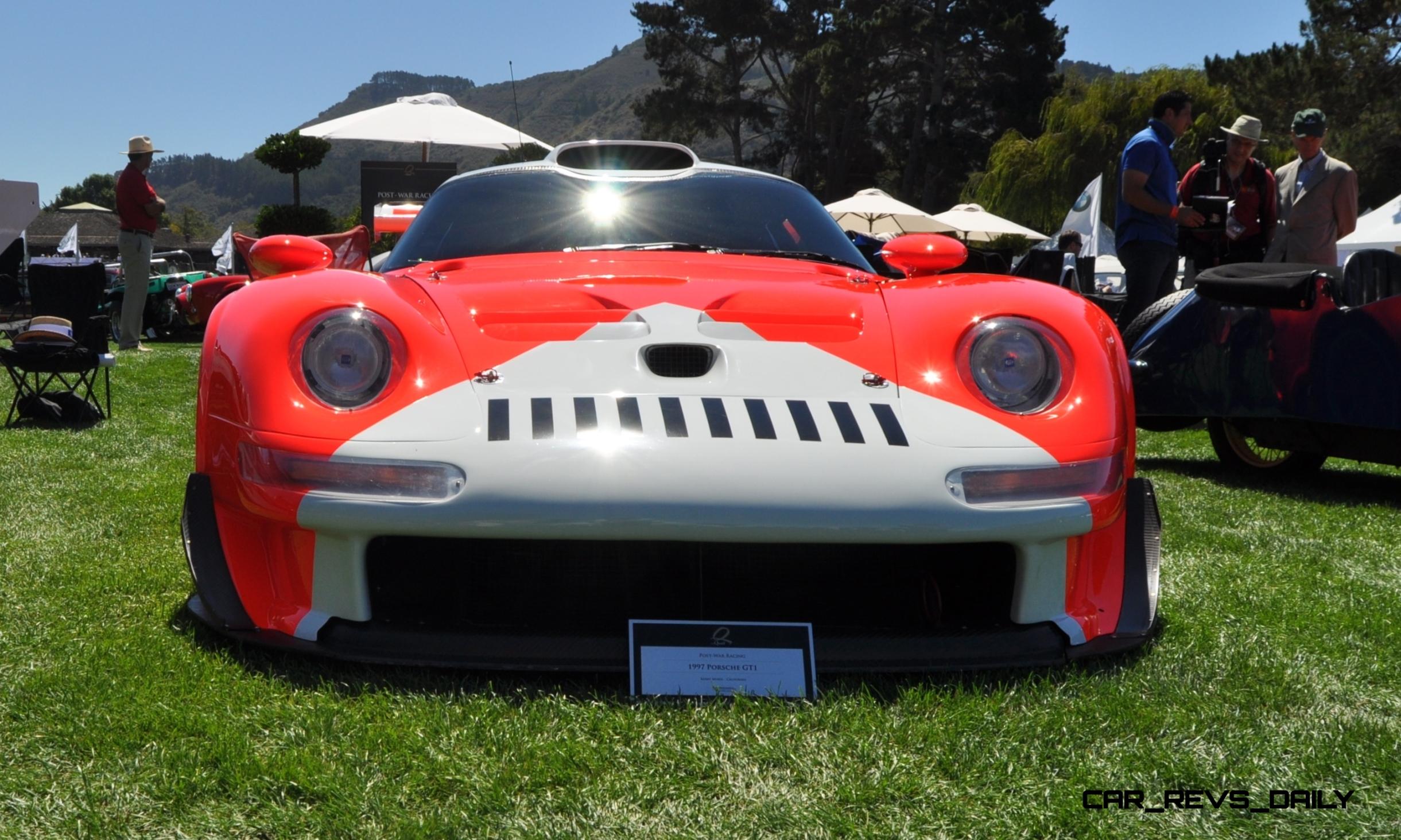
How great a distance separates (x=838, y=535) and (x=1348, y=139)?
32.3 metres

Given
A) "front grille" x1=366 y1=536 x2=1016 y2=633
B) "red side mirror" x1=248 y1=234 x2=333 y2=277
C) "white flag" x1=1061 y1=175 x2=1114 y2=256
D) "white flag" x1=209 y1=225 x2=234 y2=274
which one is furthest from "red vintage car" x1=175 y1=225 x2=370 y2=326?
"white flag" x1=209 y1=225 x2=234 y2=274

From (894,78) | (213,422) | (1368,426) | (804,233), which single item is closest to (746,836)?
(213,422)

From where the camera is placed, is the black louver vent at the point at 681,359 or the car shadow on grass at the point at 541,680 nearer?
the car shadow on grass at the point at 541,680

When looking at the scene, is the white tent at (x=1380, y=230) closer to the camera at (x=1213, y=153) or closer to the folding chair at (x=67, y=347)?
the camera at (x=1213, y=153)

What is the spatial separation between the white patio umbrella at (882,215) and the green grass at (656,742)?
18.8 m

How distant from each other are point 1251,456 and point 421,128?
10.1 m

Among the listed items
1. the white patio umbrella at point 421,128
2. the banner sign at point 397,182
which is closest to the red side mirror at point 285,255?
the white patio umbrella at point 421,128

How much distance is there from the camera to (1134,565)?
2355 mm

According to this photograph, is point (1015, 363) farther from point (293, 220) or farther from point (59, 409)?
point (293, 220)

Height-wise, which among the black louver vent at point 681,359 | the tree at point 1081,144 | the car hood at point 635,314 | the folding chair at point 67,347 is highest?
the tree at point 1081,144

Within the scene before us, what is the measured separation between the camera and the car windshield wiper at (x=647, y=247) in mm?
3098

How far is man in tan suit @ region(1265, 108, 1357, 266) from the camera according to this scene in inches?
238

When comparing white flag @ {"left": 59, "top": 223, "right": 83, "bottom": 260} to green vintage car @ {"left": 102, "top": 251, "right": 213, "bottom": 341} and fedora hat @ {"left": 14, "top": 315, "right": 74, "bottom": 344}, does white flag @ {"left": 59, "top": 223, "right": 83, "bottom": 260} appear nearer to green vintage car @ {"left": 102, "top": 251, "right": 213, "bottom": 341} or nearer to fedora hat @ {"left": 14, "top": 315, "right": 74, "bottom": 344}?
green vintage car @ {"left": 102, "top": 251, "right": 213, "bottom": 341}

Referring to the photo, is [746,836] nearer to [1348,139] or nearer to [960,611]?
[960,611]
